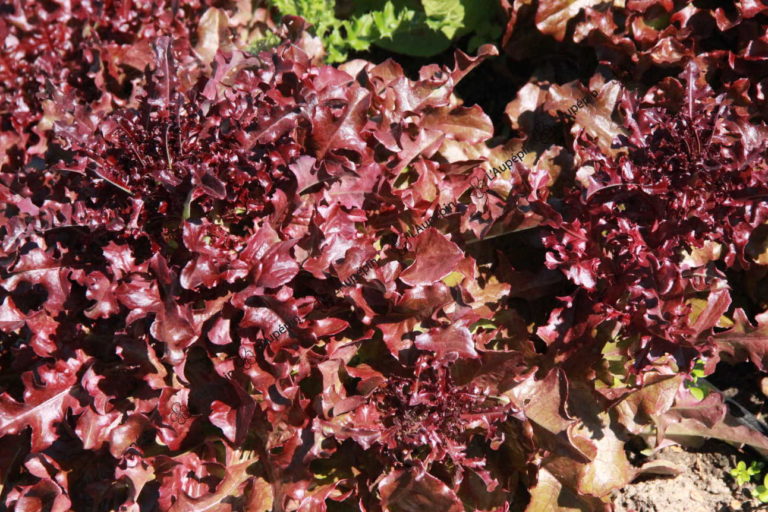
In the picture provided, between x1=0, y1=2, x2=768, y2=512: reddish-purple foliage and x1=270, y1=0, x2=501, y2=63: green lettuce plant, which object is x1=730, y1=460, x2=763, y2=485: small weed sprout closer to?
x1=0, y1=2, x2=768, y2=512: reddish-purple foliage

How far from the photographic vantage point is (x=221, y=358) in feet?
8.72

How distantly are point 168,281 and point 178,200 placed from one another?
36 cm

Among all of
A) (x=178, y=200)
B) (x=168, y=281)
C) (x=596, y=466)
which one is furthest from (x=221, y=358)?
(x=596, y=466)

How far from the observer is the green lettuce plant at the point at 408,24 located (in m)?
3.78

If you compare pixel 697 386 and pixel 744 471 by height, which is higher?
pixel 697 386

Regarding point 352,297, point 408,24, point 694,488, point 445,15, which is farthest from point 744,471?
point 408,24

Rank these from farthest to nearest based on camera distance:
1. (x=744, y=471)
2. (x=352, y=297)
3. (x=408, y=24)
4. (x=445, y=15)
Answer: (x=408, y=24)
(x=445, y=15)
(x=744, y=471)
(x=352, y=297)

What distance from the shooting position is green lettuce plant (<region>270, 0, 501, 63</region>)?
3777mm

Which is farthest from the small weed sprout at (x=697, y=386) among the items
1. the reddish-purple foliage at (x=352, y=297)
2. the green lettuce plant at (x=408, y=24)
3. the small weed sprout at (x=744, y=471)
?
the green lettuce plant at (x=408, y=24)

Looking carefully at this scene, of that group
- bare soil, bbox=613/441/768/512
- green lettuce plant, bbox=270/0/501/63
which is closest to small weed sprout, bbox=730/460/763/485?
bare soil, bbox=613/441/768/512

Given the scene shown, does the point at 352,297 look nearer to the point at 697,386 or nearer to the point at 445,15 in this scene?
the point at 697,386

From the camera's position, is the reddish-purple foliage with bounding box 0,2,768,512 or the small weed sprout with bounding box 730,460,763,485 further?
the small weed sprout with bounding box 730,460,763,485

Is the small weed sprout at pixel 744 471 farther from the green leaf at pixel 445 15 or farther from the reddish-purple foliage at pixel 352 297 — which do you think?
the green leaf at pixel 445 15

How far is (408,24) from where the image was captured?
389 centimetres
